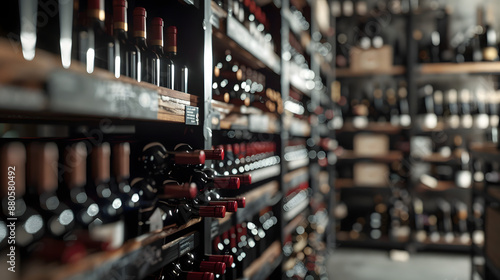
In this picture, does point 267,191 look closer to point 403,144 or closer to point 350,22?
point 403,144

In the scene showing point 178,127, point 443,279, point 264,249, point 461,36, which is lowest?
point 443,279

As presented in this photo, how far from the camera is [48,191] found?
0.71 metres

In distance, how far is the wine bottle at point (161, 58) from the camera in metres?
0.93

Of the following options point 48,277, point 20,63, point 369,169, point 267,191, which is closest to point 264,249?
point 267,191

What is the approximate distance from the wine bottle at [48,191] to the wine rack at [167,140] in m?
0.01

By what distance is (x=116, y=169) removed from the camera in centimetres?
73

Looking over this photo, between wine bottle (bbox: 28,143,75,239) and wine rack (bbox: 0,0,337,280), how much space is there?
0.01 meters

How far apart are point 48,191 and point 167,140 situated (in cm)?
45

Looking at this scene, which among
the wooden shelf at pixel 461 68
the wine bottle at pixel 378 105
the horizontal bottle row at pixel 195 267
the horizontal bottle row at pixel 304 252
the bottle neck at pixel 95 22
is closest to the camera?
the bottle neck at pixel 95 22

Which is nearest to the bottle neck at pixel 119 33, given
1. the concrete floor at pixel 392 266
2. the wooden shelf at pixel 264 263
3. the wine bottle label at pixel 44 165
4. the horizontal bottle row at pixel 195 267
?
the wine bottle label at pixel 44 165

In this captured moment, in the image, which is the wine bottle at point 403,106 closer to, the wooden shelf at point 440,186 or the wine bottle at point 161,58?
the wooden shelf at point 440,186

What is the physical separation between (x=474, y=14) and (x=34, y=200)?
486 centimetres

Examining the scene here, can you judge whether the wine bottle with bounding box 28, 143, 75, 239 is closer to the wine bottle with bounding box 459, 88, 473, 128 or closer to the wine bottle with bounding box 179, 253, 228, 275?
the wine bottle with bounding box 179, 253, 228, 275

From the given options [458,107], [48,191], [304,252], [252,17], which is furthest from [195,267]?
[458,107]
